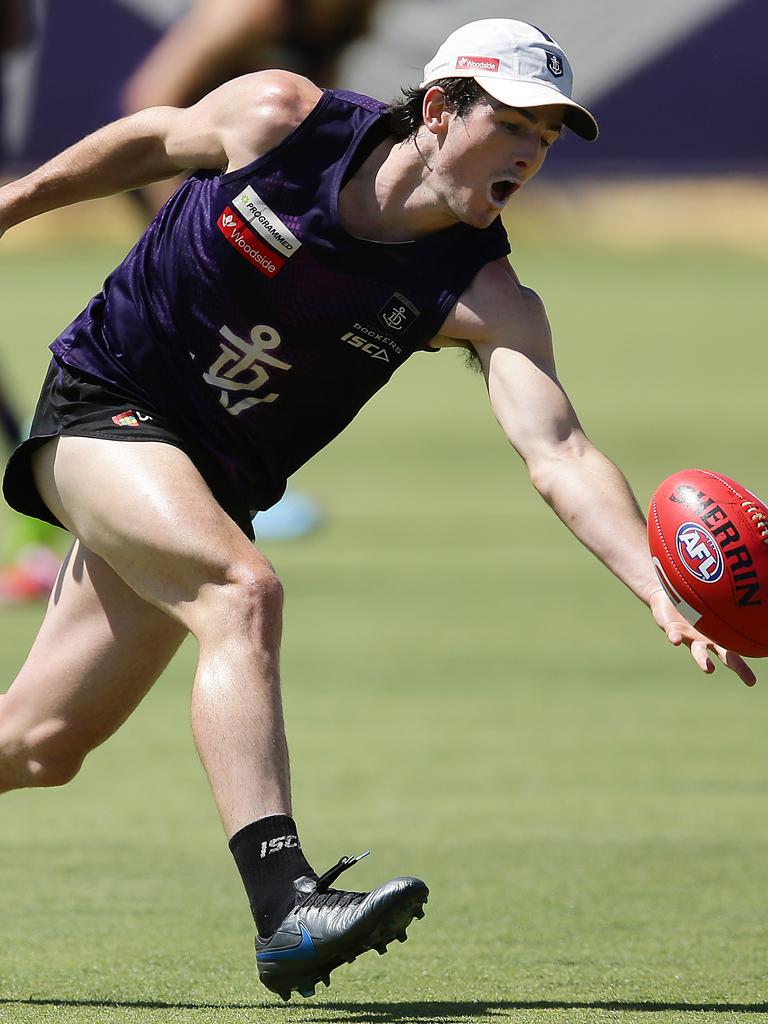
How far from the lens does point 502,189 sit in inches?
194

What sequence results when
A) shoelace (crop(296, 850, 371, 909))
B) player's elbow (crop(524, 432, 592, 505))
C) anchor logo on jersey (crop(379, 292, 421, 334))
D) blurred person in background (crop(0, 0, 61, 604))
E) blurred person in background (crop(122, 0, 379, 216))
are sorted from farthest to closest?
blurred person in background (crop(122, 0, 379, 216)) → blurred person in background (crop(0, 0, 61, 604)) → anchor logo on jersey (crop(379, 292, 421, 334)) → player's elbow (crop(524, 432, 592, 505)) → shoelace (crop(296, 850, 371, 909))

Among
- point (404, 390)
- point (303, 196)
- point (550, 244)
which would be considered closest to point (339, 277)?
point (303, 196)

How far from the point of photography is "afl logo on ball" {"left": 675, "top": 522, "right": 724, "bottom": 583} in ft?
15.2

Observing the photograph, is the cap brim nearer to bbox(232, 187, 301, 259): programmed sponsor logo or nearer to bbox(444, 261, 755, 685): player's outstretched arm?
bbox(444, 261, 755, 685): player's outstretched arm

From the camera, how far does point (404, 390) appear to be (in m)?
25.3

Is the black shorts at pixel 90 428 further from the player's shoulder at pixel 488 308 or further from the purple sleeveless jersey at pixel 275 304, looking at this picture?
the player's shoulder at pixel 488 308

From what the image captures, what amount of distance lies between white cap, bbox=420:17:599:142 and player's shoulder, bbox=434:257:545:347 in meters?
0.43

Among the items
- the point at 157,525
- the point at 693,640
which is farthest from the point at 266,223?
the point at 693,640

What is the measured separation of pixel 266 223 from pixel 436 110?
523 mm

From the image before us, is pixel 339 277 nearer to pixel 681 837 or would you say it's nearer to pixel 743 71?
pixel 681 837

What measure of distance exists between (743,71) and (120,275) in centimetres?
1752

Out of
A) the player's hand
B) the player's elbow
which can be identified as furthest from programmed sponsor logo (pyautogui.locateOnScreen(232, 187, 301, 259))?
the player's hand

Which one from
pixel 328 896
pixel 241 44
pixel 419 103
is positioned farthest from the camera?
pixel 241 44

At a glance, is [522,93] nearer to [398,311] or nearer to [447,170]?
[447,170]
